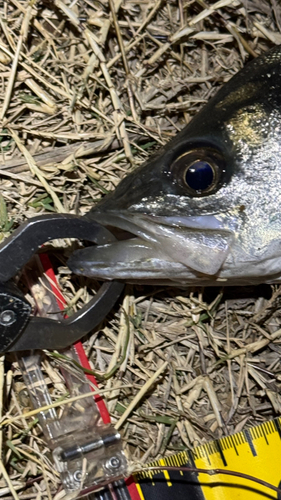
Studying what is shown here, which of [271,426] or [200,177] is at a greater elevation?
[200,177]

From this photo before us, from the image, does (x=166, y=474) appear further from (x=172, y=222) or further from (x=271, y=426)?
(x=172, y=222)

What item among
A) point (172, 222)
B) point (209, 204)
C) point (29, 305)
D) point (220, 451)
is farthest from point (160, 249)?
point (220, 451)

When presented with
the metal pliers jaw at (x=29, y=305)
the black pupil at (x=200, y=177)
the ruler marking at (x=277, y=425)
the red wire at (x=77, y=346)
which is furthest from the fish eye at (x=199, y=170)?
the ruler marking at (x=277, y=425)

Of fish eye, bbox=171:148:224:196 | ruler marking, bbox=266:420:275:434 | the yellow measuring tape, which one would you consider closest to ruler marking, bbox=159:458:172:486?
the yellow measuring tape

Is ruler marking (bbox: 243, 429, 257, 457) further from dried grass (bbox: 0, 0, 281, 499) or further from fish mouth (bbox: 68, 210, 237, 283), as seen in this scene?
fish mouth (bbox: 68, 210, 237, 283)

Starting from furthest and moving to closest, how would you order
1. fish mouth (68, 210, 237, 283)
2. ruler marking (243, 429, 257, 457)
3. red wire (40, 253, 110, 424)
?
ruler marking (243, 429, 257, 457)
red wire (40, 253, 110, 424)
fish mouth (68, 210, 237, 283)

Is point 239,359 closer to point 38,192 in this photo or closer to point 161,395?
point 161,395
